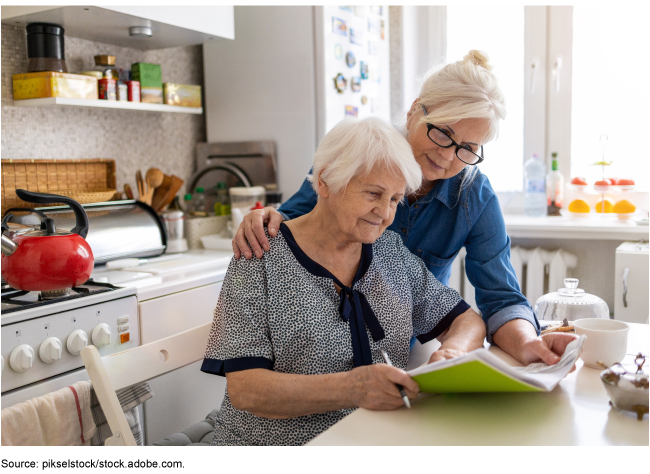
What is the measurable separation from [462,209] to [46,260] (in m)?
1.08

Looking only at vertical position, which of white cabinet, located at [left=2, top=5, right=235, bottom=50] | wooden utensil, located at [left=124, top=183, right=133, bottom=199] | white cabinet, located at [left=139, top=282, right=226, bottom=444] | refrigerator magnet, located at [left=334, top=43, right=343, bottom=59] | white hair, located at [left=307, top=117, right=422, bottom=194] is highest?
white cabinet, located at [left=2, top=5, right=235, bottom=50]

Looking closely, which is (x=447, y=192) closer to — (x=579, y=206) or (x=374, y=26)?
(x=579, y=206)

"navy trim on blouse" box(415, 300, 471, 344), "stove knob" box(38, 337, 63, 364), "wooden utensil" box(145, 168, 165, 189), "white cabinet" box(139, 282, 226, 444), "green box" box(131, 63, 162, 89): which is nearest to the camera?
"navy trim on blouse" box(415, 300, 471, 344)

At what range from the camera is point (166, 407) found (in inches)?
74.3

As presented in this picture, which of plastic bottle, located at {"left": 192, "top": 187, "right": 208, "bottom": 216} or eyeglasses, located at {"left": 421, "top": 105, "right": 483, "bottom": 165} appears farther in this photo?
plastic bottle, located at {"left": 192, "top": 187, "right": 208, "bottom": 216}

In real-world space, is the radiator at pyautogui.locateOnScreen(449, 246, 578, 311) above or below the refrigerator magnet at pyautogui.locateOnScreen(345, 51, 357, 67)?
below

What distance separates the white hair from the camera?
109cm

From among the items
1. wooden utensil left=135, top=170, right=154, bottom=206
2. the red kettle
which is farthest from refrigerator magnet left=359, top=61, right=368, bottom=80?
the red kettle

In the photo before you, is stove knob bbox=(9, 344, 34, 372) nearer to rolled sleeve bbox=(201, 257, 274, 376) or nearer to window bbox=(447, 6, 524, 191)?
rolled sleeve bbox=(201, 257, 274, 376)

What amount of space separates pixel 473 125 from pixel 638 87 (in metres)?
1.88

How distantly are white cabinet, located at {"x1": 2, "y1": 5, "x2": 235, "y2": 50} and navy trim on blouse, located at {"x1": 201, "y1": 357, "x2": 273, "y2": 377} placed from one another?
1.40m

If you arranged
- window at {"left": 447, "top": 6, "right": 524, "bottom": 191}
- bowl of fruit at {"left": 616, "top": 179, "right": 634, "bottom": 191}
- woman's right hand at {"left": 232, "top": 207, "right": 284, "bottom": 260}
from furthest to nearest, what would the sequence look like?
window at {"left": 447, "top": 6, "right": 524, "bottom": 191} → bowl of fruit at {"left": 616, "top": 179, "right": 634, "bottom": 191} → woman's right hand at {"left": 232, "top": 207, "right": 284, "bottom": 260}

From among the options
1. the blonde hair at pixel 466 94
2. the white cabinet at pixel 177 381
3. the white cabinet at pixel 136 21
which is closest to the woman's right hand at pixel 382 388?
the blonde hair at pixel 466 94

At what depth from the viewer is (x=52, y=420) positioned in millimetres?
1332
